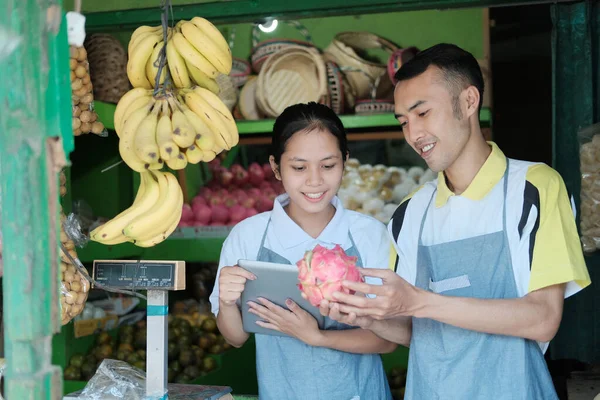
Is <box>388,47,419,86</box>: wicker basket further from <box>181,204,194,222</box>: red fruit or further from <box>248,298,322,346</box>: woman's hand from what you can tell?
<box>248,298,322,346</box>: woman's hand

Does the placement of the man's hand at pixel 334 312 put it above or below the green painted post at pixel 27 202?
below

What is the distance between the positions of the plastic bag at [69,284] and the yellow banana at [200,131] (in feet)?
2.32

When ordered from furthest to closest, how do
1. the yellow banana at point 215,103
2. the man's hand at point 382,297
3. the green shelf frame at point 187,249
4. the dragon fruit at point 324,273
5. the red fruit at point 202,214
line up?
the red fruit at point 202,214 → the green shelf frame at point 187,249 → the yellow banana at point 215,103 → the dragon fruit at point 324,273 → the man's hand at point 382,297

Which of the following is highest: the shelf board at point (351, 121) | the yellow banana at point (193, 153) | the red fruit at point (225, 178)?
the shelf board at point (351, 121)

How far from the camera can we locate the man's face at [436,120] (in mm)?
2373

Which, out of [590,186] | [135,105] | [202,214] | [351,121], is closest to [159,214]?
[135,105]

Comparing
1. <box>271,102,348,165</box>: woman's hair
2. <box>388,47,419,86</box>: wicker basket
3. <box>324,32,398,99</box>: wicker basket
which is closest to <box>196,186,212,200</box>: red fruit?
<box>324,32,398,99</box>: wicker basket

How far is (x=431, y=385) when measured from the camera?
2383mm

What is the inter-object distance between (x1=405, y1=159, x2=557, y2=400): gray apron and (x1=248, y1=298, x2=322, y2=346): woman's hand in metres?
0.35

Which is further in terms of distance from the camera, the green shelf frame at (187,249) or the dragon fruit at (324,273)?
the green shelf frame at (187,249)

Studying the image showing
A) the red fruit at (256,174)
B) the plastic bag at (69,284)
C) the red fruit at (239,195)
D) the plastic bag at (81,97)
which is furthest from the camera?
the red fruit at (256,174)

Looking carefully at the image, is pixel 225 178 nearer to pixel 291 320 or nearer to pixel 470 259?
pixel 291 320

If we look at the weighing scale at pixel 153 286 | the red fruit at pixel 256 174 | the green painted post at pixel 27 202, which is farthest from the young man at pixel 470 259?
the red fruit at pixel 256 174

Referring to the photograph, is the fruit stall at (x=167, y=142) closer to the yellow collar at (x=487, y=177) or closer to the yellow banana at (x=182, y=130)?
the yellow banana at (x=182, y=130)
